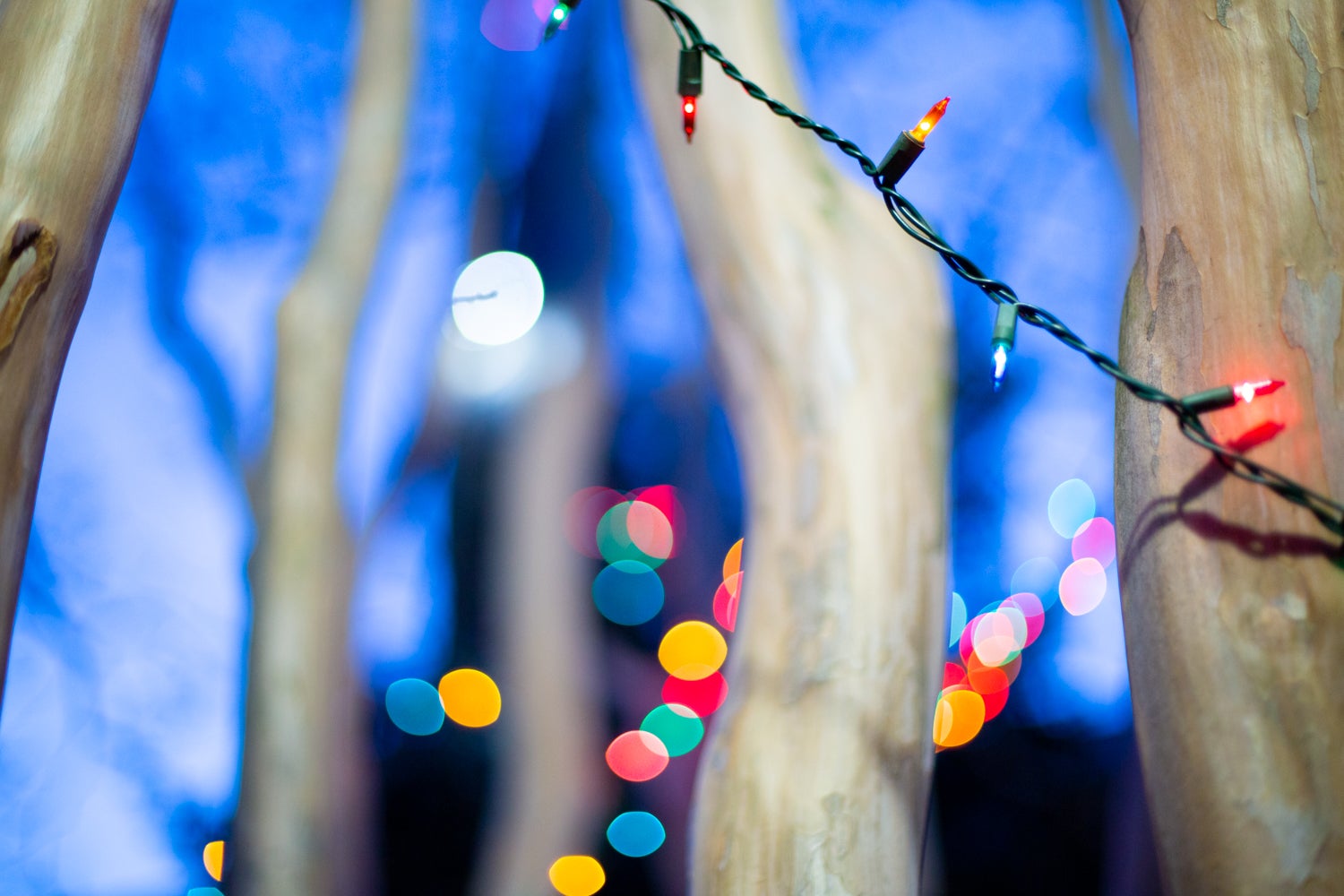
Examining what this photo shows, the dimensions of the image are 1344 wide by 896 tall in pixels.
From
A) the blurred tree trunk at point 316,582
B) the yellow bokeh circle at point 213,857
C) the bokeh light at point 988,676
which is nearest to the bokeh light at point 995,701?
the bokeh light at point 988,676

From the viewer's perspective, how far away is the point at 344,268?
0.92m

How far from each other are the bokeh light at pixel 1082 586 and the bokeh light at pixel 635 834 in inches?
20.3

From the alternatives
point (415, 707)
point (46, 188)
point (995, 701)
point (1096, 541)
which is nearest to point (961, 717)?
point (995, 701)

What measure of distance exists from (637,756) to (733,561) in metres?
0.25

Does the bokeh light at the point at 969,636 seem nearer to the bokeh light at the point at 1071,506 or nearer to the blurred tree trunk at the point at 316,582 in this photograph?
the bokeh light at the point at 1071,506

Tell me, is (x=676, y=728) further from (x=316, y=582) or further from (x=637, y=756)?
(x=316, y=582)

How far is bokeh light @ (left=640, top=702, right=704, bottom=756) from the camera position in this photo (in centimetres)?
100

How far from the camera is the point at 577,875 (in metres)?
0.90

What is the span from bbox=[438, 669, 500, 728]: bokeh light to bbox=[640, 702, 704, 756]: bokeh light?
18cm

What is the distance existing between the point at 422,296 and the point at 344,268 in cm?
12

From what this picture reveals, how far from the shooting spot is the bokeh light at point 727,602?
1.03m

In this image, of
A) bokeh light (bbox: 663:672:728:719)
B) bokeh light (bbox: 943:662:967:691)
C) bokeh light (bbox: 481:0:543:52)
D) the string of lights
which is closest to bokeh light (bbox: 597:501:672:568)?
bokeh light (bbox: 663:672:728:719)

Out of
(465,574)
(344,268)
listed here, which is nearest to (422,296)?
(344,268)

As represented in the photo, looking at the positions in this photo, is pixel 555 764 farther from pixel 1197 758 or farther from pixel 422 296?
pixel 1197 758
